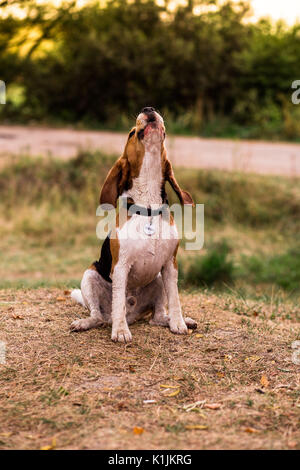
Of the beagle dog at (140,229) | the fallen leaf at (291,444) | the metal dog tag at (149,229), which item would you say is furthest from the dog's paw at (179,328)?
the fallen leaf at (291,444)

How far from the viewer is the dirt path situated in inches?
483

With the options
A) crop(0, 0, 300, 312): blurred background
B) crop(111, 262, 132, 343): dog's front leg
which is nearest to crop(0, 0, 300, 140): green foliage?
crop(0, 0, 300, 312): blurred background

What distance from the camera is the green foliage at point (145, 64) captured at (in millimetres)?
17891

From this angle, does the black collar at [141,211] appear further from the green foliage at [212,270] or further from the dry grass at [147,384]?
the green foliage at [212,270]

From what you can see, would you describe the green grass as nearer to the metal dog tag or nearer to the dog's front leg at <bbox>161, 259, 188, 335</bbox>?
the dog's front leg at <bbox>161, 259, 188, 335</bbox>

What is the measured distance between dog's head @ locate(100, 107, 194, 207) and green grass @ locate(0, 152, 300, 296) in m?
4.44

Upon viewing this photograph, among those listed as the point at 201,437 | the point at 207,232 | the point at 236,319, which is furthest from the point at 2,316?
the point at 207,232

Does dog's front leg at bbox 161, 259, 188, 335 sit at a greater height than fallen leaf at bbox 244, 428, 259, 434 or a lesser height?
greater

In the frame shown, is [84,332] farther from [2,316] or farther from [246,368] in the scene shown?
[246,368]

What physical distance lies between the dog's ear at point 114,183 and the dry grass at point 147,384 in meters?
1.02

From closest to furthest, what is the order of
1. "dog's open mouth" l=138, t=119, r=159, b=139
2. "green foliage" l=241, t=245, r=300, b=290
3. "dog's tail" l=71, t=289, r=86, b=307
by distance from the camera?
"dog's open mouth" l=138, t=119, r=159, b=139, "dog's tail" l=71, t=289, r=86, b=307, "green foliage" l=241, t=245, r=300, b=290

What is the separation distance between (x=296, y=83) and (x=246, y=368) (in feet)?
46.6

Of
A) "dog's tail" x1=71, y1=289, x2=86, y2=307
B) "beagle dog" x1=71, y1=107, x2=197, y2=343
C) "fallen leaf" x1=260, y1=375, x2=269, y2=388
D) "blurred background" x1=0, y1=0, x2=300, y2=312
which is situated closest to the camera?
"fallen leaf" x1=260, y1=375, x2=269, y2=388

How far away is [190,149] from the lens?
13.7 m
